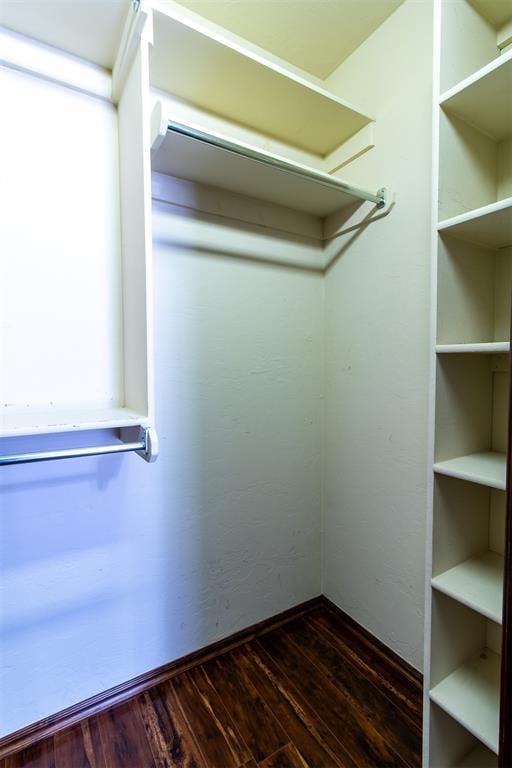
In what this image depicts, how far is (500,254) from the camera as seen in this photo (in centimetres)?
Result: 119

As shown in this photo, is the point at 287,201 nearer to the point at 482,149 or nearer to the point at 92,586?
the point at 482,149

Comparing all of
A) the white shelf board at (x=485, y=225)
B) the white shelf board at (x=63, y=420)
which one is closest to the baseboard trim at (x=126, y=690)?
the white shelf board at (x=63, y=420)

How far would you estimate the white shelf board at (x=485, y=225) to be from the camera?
92 centimetres

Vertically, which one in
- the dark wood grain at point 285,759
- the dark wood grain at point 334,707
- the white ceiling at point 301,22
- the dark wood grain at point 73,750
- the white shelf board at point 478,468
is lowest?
the dark wood grain at point 73,750

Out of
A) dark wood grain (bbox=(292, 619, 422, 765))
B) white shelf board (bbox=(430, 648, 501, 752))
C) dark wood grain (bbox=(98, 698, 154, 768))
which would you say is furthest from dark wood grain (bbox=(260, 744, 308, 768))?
white shelf board (bbox=(430, 648, 501, 752))

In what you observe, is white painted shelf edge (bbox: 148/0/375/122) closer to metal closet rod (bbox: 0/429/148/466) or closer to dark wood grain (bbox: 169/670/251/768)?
metal closet rod (bbox: 0/429/148/466)

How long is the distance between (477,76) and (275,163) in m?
0.59

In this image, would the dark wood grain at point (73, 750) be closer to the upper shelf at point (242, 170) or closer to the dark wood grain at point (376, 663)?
the dark wood grain at point (376, 663)

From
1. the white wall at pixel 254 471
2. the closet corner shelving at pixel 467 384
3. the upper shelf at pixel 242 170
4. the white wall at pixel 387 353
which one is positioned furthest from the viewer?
the white wall at pixel 387 353

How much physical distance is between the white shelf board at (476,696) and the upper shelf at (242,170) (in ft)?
5.53

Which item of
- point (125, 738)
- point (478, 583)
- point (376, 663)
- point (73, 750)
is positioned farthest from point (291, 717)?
point (478, 583)

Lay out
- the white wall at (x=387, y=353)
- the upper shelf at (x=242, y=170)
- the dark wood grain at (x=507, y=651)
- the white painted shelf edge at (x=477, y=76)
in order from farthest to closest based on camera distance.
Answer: the white wall at (x=387, y=353), the upper shelf at (x=242, y=170), the white painted shelf edge at (x=477, y=76), the dark wood grain at (x=507, y=651)

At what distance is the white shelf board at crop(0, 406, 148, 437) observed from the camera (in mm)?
929

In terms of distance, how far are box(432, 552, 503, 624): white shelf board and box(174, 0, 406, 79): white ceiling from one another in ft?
6.69
